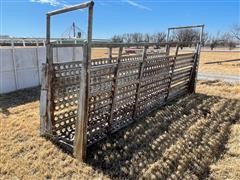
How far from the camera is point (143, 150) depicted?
3.29 metres

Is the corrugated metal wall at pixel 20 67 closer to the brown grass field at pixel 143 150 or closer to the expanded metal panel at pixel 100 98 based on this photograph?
the brown grass field at pixel 143 150

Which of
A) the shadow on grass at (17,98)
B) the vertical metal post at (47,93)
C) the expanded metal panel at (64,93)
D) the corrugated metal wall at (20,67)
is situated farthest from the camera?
the corrugated metal wall at (20,67)

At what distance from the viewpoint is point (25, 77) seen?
718cm

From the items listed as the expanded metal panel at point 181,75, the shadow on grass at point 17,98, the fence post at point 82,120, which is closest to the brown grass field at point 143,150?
the fence post at point 82,120

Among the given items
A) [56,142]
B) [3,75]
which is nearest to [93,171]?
[56,142]

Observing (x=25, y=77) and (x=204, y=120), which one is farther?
(x=25, y=77)

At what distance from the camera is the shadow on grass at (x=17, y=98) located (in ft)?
17.3

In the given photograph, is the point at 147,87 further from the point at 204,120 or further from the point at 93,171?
the point at 93,171

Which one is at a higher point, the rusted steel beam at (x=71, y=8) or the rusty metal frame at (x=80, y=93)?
the rusted steel beam at (x=71, y=8)

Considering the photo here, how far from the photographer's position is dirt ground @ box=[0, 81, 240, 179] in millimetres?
2773

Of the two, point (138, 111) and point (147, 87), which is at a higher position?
point (147, 87)

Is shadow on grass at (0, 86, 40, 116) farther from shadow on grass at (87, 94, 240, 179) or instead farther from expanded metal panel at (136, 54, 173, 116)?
expanded metal panel at (136, 54, 173, 116)

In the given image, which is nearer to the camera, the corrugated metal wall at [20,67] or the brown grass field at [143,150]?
the brown grass field at [143,150]

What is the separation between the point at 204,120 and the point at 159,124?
909 millimetres
